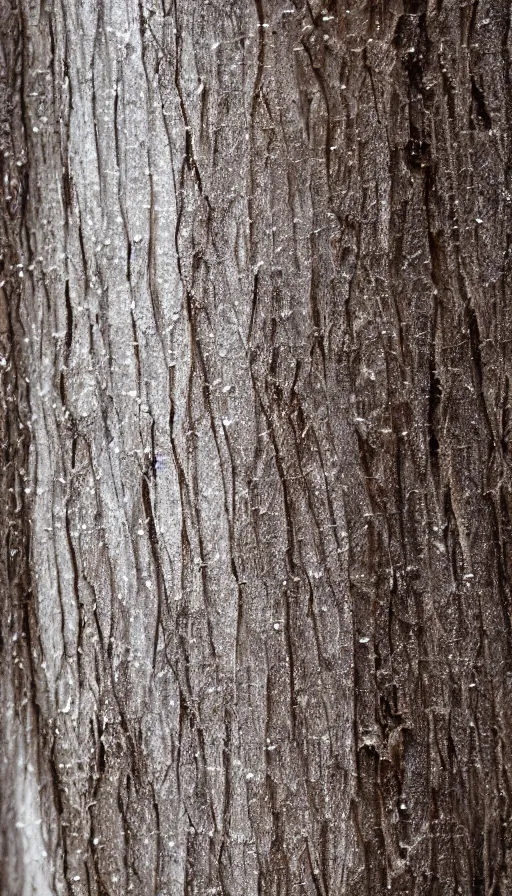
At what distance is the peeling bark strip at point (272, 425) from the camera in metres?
1.34

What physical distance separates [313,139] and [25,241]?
57cm

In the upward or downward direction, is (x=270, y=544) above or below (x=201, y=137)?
below

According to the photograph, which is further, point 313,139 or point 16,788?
point 16,788

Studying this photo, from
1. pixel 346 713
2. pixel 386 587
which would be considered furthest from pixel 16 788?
pixel 386 587

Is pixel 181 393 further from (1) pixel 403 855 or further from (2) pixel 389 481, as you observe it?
(1) pixel 403 855

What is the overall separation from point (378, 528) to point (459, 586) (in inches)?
7.7

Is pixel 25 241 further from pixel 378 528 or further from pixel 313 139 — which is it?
pixel 378 528

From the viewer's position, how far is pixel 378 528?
1.38 metres

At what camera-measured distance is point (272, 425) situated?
1.37 meters

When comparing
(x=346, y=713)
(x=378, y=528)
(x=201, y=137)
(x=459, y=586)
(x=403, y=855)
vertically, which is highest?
(x=201, y=137)

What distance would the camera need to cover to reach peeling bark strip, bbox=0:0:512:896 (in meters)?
1.34

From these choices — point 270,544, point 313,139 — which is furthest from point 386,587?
point 313,139

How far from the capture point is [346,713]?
4.55 feet

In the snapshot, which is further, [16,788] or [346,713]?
[16,788]
